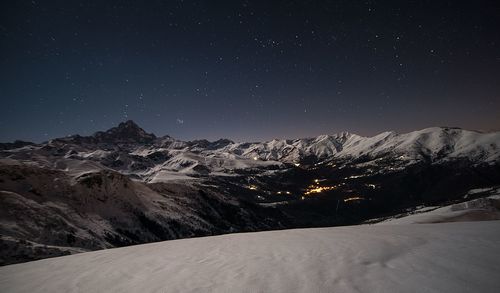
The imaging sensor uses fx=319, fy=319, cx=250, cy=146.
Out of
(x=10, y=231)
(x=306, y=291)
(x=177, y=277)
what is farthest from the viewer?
(x=10, y=231)

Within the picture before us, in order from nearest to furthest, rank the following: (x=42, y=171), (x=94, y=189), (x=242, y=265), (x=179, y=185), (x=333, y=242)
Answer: (x=242, y=265), (x=333, y=242), (x=42, y=171), (x=94, y=189), (x=179, y=185)

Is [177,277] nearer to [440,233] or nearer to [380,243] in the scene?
[380,243]

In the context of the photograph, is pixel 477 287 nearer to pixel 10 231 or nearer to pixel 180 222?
pixel 10 231

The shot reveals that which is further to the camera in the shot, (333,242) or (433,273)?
(333,242)

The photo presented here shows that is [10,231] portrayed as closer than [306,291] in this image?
No

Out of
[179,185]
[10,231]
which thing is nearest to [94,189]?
[10,231]

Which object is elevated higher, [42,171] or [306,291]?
[42,171]

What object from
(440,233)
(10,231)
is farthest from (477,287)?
(10,231)
